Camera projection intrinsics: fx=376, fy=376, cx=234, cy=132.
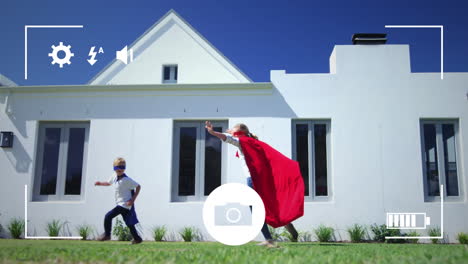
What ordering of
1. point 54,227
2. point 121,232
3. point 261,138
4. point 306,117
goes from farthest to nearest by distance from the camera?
point 306,117 < point 261,138 < point 54,227 < point 121,232

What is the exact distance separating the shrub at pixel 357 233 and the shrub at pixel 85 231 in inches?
243

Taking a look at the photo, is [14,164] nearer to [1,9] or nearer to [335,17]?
[1,9]

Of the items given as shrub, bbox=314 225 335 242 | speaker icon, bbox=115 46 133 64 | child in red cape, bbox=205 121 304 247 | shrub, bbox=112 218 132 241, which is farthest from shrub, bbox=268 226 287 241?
speaker icon, bbox=115 46 133 64

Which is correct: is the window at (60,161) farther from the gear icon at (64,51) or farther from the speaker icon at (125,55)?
the speaker icon at (125,55)

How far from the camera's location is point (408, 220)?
870cm

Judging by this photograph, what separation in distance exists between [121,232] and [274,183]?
4.80 m

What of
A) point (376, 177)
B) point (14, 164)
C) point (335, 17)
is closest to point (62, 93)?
point (14, 164)

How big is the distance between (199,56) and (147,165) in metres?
5.56

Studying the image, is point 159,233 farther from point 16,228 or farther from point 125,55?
point 125,55

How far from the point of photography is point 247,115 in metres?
9.45

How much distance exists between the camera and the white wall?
29.3 feet

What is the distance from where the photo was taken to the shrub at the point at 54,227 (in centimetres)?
906

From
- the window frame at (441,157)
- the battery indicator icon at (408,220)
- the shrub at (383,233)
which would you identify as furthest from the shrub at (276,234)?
the window frame at (441,157)

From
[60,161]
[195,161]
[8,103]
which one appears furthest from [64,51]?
[195,161]
